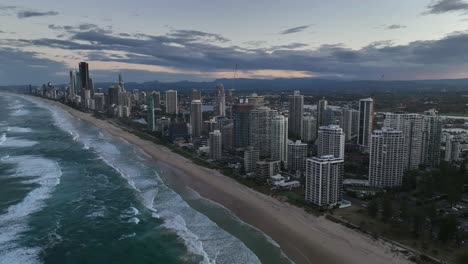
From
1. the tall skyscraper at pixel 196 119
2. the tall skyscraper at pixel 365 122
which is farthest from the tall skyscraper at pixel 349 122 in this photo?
the tall skyscraper at pixel 196 119

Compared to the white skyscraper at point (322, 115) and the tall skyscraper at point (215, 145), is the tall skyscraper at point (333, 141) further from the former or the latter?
the white skyscraper at point (322, 115)

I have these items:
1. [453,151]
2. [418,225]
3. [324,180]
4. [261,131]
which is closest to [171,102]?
[261,131]

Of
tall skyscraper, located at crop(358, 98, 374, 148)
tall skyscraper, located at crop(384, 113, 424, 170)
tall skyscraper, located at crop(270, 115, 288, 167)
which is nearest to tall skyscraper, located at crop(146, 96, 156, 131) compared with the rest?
tall skyscraper, located at crop(270, 115, 288, 167)

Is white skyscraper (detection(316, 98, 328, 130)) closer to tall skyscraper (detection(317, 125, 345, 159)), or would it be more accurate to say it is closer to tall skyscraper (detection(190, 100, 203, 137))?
tall skyscraper (detection(190, 100, 203, 137))

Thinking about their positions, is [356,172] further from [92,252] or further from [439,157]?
[92,252]

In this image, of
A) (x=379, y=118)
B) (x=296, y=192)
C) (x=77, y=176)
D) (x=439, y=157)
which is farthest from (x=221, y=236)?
(x=379, y=118)
